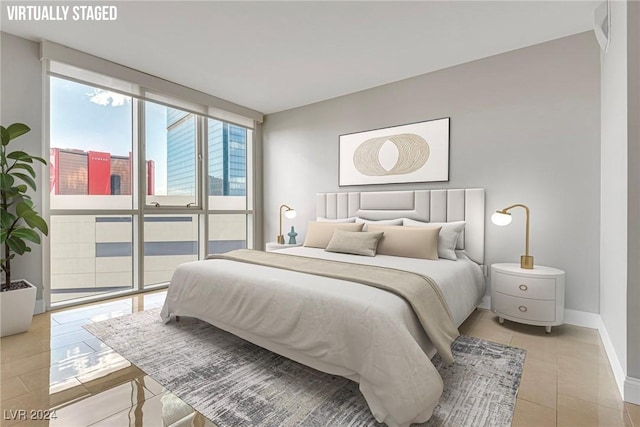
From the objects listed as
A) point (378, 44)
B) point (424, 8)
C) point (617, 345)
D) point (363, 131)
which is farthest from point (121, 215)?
point (617, 345)

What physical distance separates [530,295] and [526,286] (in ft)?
0.25

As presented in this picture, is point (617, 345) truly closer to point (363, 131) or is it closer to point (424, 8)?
point (424, 8)

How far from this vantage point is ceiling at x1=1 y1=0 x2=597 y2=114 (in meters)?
2.42

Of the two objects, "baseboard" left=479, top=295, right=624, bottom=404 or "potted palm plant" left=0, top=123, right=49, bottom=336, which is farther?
"potted palm plant" left=0, top=123, right=49, bottom=336

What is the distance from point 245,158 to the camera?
16.9ft

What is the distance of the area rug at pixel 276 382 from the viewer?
5.01 ft

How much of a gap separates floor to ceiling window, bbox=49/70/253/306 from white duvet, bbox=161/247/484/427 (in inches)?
61.8

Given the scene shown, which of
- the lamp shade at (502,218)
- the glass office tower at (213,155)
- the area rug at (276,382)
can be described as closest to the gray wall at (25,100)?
the area rug at (276,382)

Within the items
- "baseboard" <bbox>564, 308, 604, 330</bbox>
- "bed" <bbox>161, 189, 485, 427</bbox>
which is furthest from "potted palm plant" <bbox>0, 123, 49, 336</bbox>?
"baseboard" <bbox>564, 308, 604, 330</bbox>

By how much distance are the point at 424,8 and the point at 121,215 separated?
151 inches

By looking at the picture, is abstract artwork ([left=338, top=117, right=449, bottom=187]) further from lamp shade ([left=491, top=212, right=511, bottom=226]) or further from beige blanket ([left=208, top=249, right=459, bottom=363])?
beige blanket ([left=208, top=249, right=459, bottom=363])

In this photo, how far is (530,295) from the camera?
2527 millimetres

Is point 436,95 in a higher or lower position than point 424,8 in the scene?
lower

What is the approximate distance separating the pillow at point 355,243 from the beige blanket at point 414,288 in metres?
0.60
